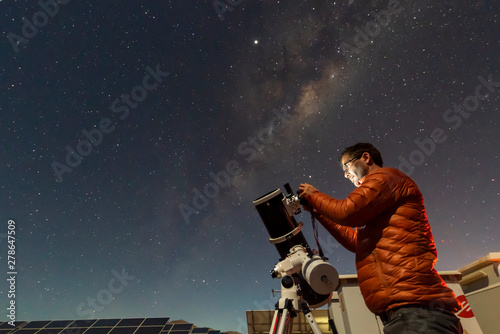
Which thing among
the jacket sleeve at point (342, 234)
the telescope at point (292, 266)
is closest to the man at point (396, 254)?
the telescope at point (292, 266)

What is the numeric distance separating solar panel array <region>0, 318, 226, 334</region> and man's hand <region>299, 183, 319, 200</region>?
1210 cm

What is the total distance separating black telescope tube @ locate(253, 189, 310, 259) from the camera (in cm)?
264

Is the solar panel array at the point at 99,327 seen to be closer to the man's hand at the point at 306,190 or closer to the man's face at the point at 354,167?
the man's hand at the point at 306,190

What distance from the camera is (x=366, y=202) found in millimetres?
1913

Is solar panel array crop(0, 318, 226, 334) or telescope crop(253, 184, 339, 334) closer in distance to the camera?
telescope crop(253, 184, 339, 334)

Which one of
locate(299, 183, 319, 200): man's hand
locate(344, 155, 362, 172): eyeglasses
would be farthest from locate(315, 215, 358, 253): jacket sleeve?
locate(344, 155, 362, 172): eyeglasses

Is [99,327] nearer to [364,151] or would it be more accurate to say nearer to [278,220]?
[278,220]

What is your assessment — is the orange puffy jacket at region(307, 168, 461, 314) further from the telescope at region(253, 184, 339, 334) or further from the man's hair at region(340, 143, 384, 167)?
the man's hair at region(340, 143, 384, 167)

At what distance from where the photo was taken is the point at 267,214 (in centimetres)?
273

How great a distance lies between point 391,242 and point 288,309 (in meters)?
1.01

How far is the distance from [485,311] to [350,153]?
24.4ft

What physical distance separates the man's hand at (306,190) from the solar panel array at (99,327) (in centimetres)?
1210

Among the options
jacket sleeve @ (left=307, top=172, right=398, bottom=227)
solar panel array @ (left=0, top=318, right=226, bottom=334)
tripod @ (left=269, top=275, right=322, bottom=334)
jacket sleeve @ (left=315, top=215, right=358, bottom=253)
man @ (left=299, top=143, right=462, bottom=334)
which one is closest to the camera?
man @ (left=299, top=143, right=462, bottom=334)

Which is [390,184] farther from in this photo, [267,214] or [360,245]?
[267,214]
